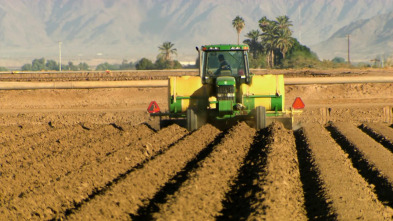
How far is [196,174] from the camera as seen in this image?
9602 millimetres

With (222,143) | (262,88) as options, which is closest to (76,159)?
(222,143)

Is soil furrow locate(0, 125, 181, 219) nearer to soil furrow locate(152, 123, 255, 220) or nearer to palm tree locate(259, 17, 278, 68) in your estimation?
soil furrow locate(152, 123, 255, 220)

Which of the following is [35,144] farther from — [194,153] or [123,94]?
[123,94]

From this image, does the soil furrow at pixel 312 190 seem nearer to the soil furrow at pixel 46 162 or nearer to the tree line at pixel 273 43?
the soil furrow at pixel 46 162

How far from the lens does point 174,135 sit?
15.5 metres

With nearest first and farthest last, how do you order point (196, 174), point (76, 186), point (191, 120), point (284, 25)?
point (76, 186) < point (196, 174) < point (191, 120) < point (284, 25)

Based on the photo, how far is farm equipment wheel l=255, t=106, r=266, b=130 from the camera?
15891 millimetres

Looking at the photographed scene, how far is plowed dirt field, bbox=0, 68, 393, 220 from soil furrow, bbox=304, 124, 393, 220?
0.5 inches

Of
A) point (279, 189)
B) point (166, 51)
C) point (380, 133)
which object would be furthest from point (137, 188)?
point (166, 51)

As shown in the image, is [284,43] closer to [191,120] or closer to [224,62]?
[224,62]

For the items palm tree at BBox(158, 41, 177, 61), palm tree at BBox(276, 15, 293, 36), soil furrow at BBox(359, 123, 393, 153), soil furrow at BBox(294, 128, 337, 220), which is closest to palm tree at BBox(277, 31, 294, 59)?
palm tree at BBox(276, 15, 293, 36)

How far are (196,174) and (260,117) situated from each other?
6657 mm

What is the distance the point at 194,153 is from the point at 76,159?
2143 millimetres

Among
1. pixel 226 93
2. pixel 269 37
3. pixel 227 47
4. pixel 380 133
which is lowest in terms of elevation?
pixel 380 133
